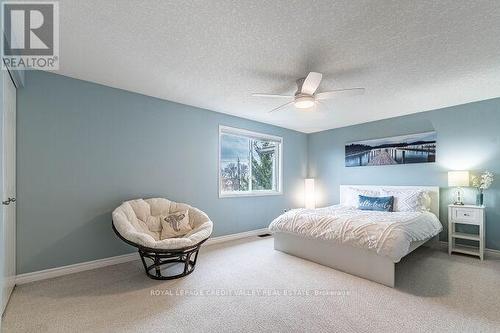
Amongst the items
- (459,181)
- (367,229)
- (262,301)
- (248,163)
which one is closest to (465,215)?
(459,181)

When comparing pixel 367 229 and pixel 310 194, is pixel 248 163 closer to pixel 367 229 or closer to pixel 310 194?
pixel 310 194

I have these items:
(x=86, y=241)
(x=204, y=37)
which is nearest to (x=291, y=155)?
(x=204, y=37)

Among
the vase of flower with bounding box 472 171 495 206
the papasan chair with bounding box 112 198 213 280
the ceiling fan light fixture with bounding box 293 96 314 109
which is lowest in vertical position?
the papasan chair with bounding box 112 198 213 280

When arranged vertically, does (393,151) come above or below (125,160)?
above

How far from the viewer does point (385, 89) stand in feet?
10.5

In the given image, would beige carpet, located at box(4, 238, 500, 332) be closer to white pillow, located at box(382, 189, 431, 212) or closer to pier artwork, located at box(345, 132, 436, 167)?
white pillow, located at box(382, 189, 431, 212)

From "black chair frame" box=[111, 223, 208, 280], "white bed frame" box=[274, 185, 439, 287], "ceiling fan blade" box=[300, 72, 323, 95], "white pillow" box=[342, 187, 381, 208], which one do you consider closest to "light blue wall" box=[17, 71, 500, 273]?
"white pillow" box=[342, 187, 381, 208]

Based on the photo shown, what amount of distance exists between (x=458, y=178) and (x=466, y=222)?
67cm

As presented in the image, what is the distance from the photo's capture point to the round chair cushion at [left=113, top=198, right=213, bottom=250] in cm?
248

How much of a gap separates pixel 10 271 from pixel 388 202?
503cm

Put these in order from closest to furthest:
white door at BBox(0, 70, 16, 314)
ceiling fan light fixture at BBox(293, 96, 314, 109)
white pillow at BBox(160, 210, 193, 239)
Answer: white door at BBox(0, 70, 16, 314), ceiling fan light fixture at BBox(293, 96, 314, 109), white pillow at BBox(160, 210, 193, 239)

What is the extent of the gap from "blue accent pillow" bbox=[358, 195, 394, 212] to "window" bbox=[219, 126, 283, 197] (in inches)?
72.9

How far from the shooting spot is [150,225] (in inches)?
122

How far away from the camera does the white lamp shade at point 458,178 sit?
353 centimetres
